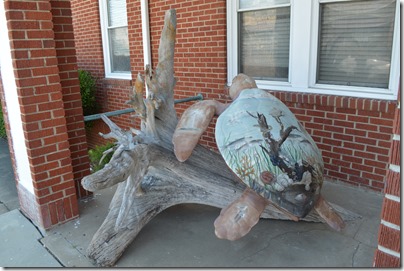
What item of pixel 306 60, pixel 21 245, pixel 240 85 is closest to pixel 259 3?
pixel 306 60

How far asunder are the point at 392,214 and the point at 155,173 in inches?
76.4

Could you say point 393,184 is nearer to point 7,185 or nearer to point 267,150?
point 267,150

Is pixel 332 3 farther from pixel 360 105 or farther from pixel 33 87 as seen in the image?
pixel 33 87

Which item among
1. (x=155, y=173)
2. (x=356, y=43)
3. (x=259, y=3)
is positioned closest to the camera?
(x=155, y=173)

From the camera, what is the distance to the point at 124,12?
5.97 metres

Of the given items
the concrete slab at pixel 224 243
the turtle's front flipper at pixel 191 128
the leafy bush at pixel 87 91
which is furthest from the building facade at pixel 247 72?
the leafy bush at pixel 87 91

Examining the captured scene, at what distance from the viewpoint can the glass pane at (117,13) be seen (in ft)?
19.7

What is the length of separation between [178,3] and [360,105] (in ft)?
9.17

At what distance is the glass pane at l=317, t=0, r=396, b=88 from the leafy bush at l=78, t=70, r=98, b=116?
4256mm

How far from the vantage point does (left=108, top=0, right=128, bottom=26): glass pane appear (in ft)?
19.7

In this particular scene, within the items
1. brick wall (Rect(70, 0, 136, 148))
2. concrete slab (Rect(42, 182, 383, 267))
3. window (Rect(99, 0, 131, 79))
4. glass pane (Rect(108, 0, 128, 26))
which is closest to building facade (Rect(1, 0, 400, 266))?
concrete slab (Rect(42, 182, 383, 267))

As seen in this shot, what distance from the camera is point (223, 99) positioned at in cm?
453

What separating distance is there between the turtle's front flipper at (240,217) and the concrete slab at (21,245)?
1.31 m

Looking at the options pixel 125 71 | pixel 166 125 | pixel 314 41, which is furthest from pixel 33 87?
pixel 125 71
